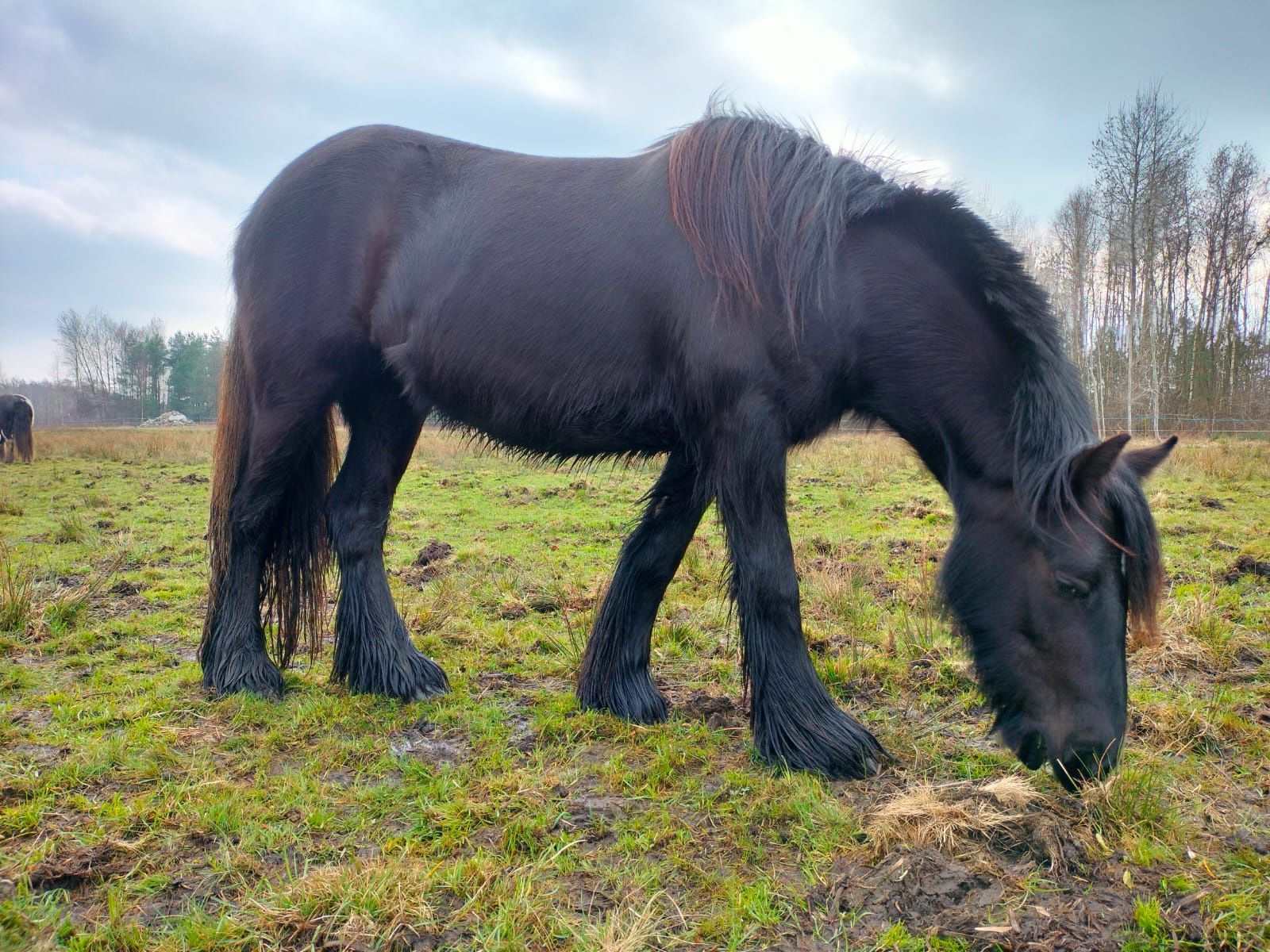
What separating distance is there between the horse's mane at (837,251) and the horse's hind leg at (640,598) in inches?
38.0

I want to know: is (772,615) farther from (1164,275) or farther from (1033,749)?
(1164,275)

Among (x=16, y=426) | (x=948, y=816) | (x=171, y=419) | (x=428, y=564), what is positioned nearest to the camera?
(x=948, y=816)

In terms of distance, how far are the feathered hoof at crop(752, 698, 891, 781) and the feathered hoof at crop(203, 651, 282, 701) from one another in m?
2.34

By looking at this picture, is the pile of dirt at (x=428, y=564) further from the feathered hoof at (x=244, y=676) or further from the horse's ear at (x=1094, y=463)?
the horse's ear at (x=1094, y=463)

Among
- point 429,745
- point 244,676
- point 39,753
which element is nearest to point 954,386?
point 429,745

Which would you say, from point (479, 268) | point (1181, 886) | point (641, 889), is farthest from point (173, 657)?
point (1181, 886)

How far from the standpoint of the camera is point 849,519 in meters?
8.67

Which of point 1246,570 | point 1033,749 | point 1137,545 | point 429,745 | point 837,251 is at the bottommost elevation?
point 429,745

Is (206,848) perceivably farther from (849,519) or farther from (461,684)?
(849,519)

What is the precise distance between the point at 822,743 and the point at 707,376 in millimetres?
1425

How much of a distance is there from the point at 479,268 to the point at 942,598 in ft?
7.65

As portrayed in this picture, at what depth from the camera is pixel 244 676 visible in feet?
11.5

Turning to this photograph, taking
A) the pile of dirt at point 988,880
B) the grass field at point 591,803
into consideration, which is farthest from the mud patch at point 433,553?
the pile of dirt at point 988,880

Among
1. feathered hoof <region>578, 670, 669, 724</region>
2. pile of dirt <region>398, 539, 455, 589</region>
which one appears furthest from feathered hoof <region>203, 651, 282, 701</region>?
pile of dirt <region>398, 539, 455, 589</region>
